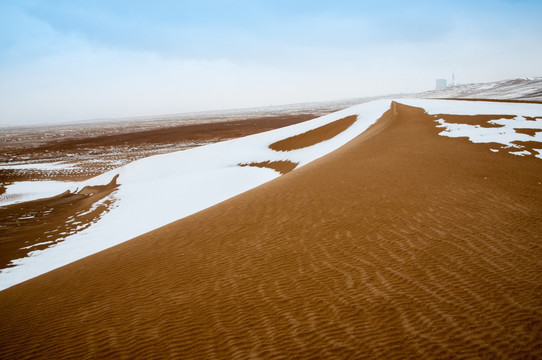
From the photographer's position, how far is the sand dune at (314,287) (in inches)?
107

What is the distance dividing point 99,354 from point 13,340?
4.20 feet

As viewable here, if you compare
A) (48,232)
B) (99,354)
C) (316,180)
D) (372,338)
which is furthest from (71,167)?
(372,338)

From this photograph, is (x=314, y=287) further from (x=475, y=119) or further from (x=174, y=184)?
(x=475, y=119)

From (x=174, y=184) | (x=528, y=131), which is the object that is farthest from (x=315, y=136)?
(x=528, y=131)

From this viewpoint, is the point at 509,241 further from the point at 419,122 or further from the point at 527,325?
the point at 419,122

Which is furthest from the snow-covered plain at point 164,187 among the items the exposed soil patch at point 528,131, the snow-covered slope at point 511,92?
the snow-covered slope at point 511,92

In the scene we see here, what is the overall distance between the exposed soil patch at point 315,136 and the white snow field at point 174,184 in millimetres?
885

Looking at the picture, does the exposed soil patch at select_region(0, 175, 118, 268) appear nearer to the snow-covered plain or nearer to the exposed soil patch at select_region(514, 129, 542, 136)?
the snow-covered plain

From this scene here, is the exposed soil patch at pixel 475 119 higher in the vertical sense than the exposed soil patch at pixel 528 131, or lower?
higher

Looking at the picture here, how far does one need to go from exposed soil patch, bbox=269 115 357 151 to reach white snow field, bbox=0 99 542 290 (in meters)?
0.88

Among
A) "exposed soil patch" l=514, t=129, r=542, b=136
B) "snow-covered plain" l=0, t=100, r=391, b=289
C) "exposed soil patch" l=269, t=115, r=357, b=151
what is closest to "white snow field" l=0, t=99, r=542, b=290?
"snow-covered plain" l=0, t=100, r=391, b=289

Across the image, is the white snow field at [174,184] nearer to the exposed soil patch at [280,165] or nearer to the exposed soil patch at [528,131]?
the exposed soil patch at [528,131]

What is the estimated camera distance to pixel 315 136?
23141 mm

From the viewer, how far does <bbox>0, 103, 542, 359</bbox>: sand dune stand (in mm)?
2717
